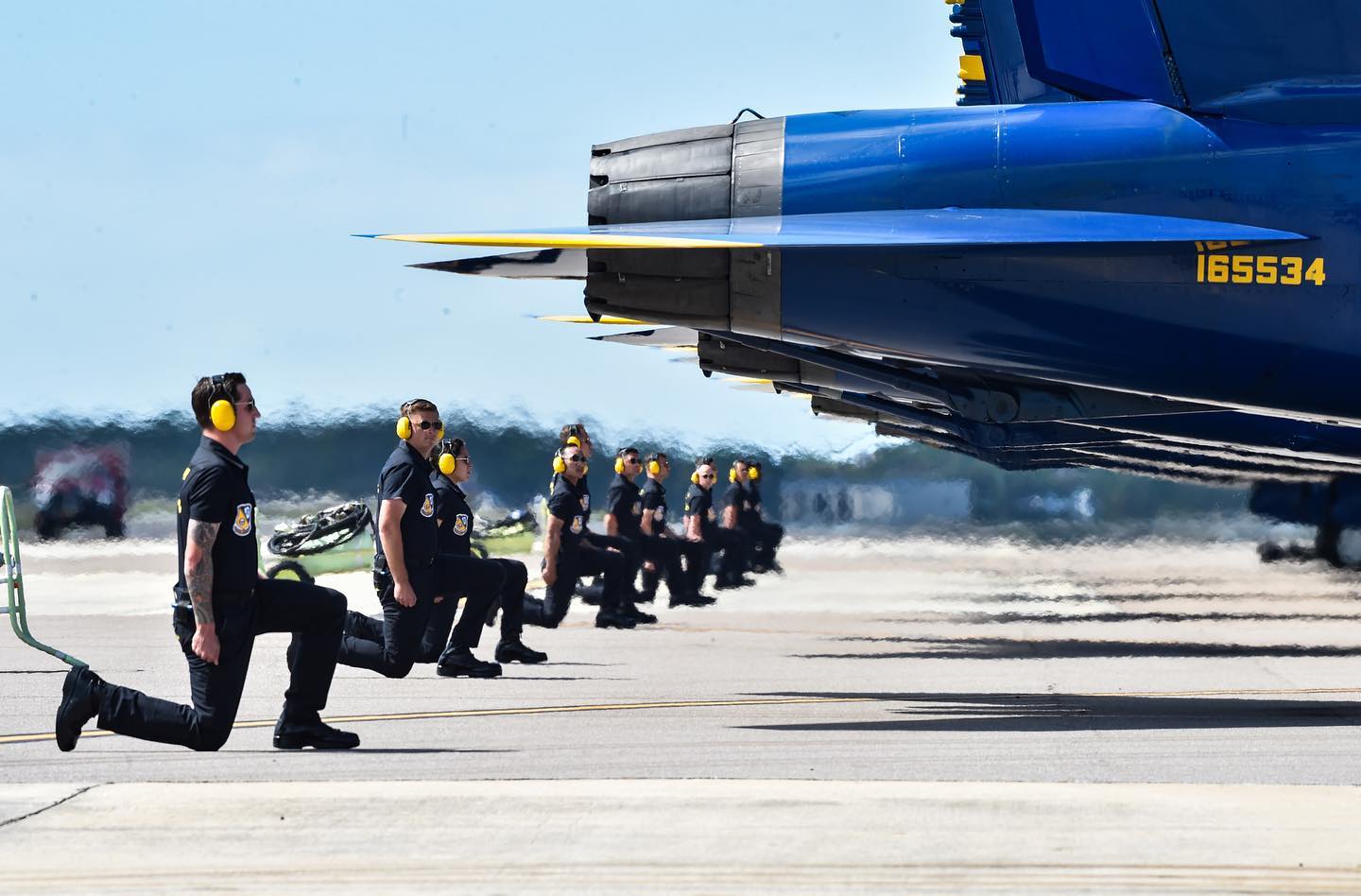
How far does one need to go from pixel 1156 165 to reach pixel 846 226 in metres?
1.86

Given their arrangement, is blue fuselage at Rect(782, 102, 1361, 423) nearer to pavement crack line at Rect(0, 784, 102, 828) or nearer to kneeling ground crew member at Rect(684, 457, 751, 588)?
pavement crack line at Rect(0, 784, 102, 828)

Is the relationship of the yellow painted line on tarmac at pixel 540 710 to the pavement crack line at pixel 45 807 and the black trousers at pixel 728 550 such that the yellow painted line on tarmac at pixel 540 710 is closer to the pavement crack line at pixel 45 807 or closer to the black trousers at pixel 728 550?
the pavement crack line at pixel 45 807

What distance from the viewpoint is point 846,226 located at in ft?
32.4

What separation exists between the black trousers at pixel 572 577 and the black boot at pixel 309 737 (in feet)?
25.7

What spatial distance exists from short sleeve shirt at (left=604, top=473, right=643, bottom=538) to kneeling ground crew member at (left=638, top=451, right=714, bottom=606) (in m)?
2.01

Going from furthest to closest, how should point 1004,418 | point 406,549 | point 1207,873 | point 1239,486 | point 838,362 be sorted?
point 1239,486
point 1004,418
point 838,362
point 406,549
point 1207,873

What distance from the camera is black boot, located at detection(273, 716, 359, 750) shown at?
8703 millimetres

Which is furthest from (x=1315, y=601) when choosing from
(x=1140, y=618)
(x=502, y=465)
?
(x=502, y=465)

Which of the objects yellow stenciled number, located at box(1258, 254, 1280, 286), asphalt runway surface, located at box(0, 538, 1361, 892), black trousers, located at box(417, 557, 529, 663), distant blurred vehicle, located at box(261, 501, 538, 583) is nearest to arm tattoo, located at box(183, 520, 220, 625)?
asphalt runway surface, located at box(0, 538, 1361, 892)

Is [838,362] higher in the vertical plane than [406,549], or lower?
higher

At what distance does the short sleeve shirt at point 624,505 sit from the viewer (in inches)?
752

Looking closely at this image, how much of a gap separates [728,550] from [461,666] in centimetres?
1239

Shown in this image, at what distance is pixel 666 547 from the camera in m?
21.5

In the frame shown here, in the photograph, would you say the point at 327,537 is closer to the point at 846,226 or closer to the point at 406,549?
the point at 406,549
